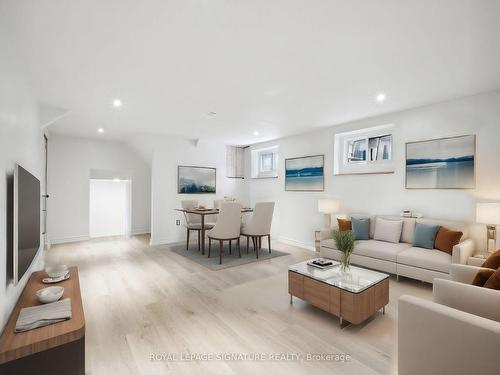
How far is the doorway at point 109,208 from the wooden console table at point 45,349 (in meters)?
5.44

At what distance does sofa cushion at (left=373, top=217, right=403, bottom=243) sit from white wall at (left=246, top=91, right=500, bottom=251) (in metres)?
0.32

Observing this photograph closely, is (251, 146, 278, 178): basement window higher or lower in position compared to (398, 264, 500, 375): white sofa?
higher

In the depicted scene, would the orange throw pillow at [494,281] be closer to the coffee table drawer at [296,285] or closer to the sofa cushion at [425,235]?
the coffee table drawer at [296,285]

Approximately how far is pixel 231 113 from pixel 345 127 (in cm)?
220

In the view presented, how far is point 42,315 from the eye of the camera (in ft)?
5.04

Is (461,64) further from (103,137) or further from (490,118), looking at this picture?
(103,137)

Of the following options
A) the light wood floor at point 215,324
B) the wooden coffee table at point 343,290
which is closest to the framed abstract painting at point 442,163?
the light wood floor at point 215,324

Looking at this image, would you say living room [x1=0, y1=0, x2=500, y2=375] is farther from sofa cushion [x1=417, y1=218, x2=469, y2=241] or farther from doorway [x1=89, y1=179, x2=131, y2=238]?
doorway [x1=89, y1=179, x2=131, y2=238]

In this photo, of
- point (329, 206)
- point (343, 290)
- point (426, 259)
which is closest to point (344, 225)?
point (329, 206)

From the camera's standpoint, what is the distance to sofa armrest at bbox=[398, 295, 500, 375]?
119 cm

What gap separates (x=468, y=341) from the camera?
4.08 ft

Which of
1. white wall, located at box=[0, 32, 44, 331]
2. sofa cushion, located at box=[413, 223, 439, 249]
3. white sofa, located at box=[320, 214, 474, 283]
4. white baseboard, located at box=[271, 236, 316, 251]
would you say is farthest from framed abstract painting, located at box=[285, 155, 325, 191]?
white wall, located at box=[0, 32, 44, 331]

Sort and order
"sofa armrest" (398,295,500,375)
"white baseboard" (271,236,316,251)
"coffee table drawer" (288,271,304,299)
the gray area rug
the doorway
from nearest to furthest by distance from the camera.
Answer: "sofa armrest" (398,295,500,375) < "coffee table drawer" (288,271,304,299) < the gray area rug < "white baseboard" (271,236,316,251) < the doorway

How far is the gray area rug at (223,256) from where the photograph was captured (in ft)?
13.7
